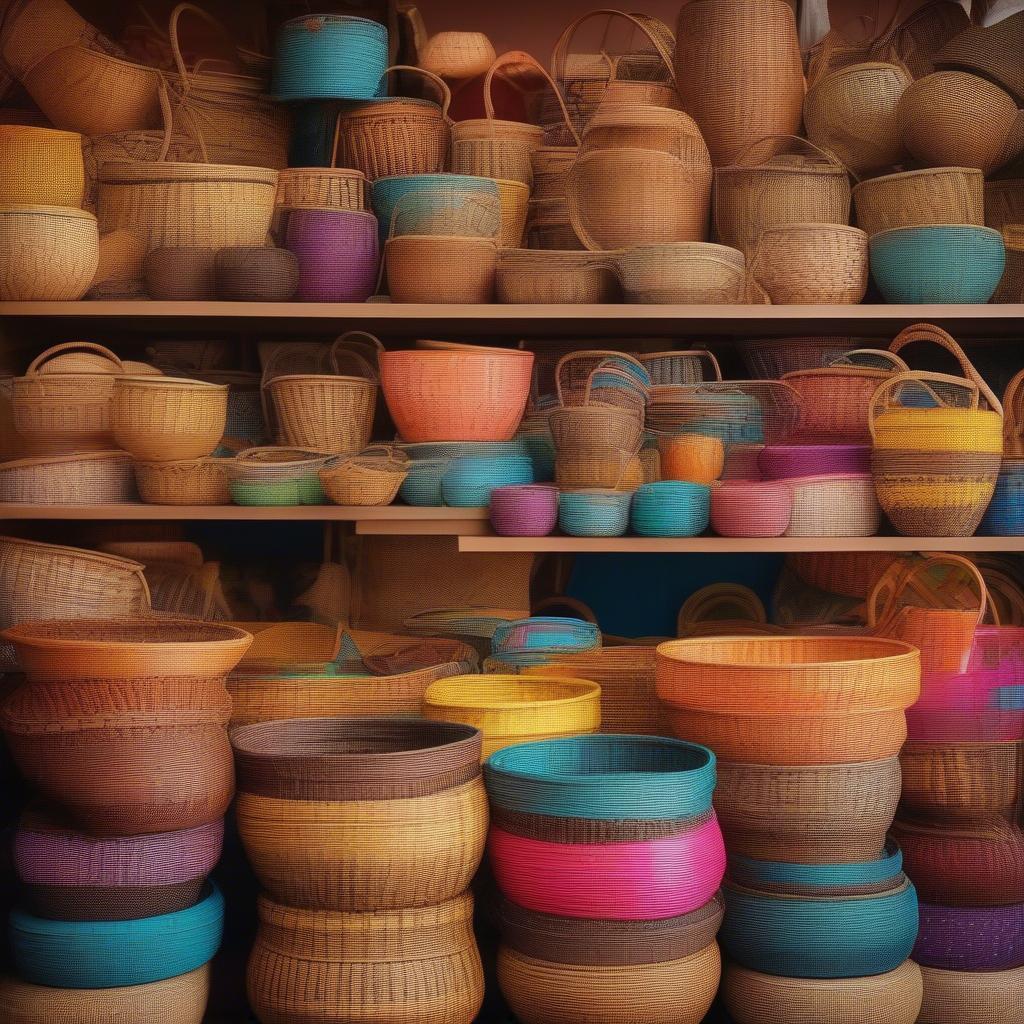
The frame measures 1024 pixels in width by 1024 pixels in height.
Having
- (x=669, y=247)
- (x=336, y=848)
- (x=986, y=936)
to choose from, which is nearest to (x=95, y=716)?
(x=336, y=848)

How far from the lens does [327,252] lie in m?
3.47

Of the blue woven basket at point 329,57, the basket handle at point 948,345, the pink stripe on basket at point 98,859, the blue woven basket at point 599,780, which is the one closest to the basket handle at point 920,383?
the basket handle at point 948,345

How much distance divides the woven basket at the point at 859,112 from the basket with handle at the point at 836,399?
58cm

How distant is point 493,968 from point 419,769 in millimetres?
781

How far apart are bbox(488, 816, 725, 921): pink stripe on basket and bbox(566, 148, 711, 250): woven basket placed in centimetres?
157

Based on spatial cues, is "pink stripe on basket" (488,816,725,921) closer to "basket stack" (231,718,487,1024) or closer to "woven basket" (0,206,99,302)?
"basket stack" (231,718,487,1024)

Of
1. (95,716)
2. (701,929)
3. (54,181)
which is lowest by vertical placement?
(701,929)

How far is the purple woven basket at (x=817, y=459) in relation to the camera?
3434mm

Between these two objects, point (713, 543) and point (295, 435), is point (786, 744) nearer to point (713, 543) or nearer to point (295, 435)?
point (713, 543)

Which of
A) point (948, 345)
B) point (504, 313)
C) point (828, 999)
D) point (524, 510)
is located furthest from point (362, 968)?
point (948, 345)

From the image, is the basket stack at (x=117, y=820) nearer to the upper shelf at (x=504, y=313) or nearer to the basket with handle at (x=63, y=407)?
the basket with handle at (x=63, y=407)

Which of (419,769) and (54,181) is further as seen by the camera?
(54,181)

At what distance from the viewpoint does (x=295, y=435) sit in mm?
3547

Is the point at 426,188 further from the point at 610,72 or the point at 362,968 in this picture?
the point at 362,968
